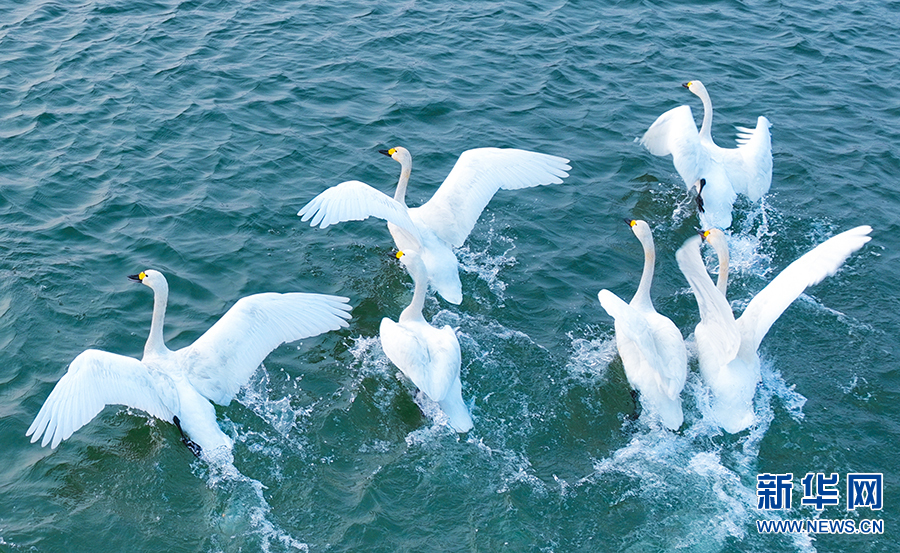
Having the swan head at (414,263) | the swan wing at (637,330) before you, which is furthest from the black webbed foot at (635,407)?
the swan head at (414,263)

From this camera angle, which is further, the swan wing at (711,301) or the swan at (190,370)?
the swan wing at (711,301)

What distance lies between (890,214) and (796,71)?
14.2 ft

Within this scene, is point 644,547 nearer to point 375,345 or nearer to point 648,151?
point 375,345

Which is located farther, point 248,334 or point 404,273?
point 404,273

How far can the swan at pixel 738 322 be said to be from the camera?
27.7ft

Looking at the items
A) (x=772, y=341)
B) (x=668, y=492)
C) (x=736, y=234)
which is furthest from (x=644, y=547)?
(x=736, y=234)

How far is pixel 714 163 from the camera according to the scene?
1177 centimetres

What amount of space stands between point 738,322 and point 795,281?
2.25 feet

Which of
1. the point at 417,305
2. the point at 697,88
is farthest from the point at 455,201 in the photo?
the point at 697,88

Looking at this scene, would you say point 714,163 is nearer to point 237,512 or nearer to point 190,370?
point 190,370

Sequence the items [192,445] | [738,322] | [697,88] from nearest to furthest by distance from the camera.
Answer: [192,445] < [738,322] < [697,88]

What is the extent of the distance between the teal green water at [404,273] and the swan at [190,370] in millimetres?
359

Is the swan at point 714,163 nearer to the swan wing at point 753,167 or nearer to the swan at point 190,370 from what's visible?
the swan wing at point 753,167

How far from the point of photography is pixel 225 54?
46.3ft
